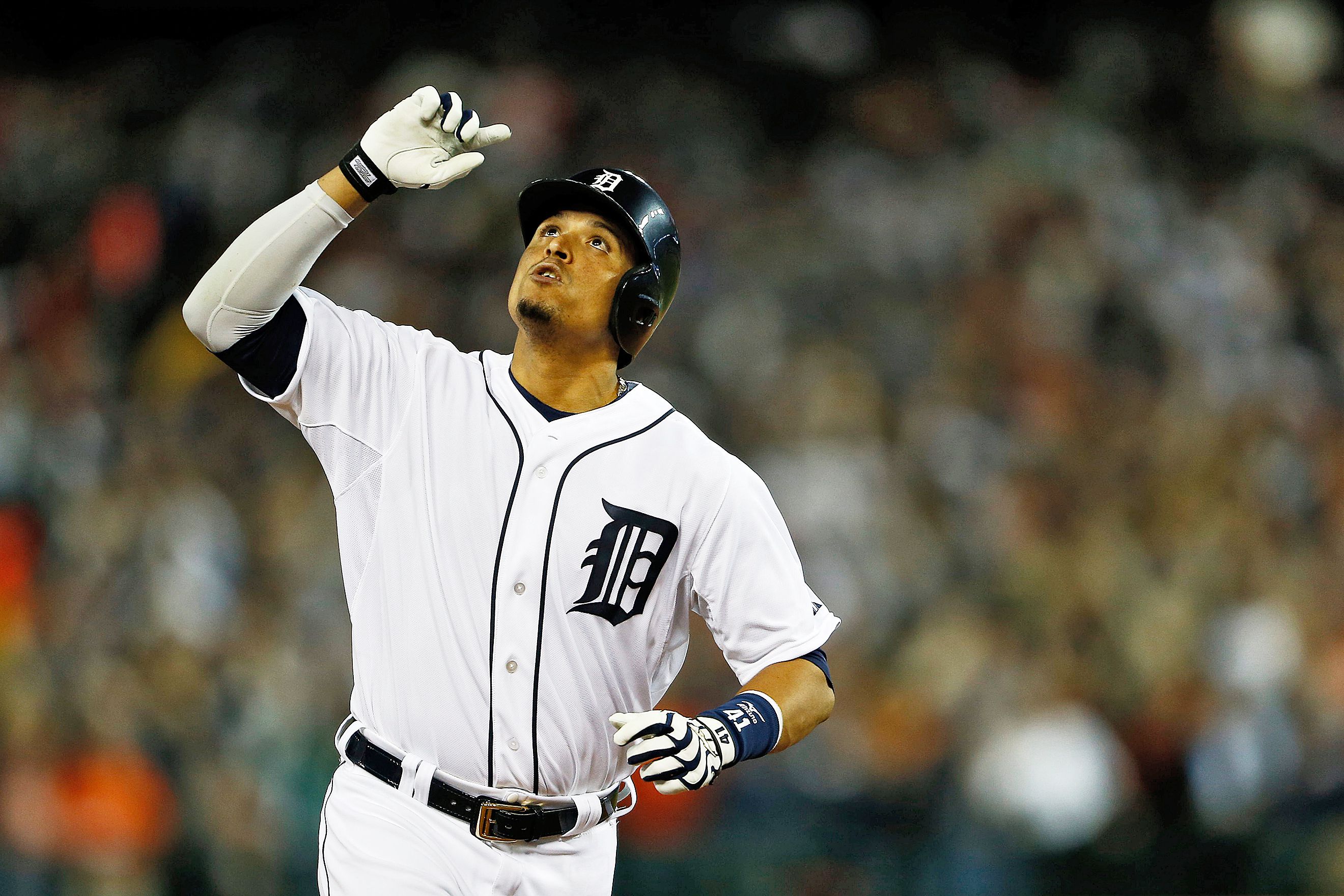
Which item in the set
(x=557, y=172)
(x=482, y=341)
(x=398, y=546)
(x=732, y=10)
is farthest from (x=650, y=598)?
(x=732, y=10)

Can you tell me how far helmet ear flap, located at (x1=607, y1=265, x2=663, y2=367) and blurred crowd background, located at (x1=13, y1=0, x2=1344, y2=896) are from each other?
293 cm

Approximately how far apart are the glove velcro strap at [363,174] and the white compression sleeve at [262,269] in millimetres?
51

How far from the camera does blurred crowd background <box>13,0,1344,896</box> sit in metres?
5.37

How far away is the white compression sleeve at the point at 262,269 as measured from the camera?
2.46 m

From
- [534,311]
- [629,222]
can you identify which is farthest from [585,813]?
[629,222]

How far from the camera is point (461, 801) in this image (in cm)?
253

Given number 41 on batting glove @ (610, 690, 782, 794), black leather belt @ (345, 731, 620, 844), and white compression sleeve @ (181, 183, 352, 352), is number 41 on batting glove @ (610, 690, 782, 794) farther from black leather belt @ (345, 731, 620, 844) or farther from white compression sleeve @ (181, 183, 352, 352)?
white compression sleeve @ (181, 183, 352, 352)

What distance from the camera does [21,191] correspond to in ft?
25.9

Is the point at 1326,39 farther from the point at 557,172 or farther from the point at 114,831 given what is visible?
the point at 114,831

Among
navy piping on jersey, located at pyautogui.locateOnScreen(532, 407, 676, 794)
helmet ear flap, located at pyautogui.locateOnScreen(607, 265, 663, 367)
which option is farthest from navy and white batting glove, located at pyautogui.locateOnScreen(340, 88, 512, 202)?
navy piping on jersey, located at pyautogui.locateOnScreen(532, 407, 676, 794)

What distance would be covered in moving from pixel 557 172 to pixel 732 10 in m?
1.79

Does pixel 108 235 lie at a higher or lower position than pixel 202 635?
higher

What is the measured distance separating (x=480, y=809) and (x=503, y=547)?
480mm

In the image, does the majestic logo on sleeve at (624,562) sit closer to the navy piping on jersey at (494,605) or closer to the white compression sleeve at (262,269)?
the navy piping on jersey at (494,605)
